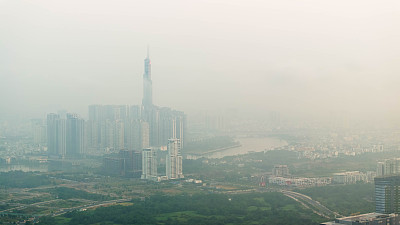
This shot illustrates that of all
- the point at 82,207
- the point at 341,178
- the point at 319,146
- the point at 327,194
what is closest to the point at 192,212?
the point at 82,207

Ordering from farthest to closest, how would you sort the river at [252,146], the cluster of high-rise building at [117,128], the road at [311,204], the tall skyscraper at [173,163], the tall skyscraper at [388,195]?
the cluster of high-rise building at [117,128] < the river at [252,146] < the tall skyscraper at [173,163] < the road at [311,204] < the tall skyscraper at [388,195]

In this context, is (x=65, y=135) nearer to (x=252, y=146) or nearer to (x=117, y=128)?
(x=117, y=128)

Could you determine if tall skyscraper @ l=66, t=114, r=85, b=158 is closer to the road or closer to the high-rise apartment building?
the road

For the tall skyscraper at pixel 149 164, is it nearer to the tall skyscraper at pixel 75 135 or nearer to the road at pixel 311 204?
the road at pixel 311 204

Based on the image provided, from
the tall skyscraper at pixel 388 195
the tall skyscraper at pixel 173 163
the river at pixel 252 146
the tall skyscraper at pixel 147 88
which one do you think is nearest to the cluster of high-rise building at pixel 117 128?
the tall skyscraper at pixel 147 88

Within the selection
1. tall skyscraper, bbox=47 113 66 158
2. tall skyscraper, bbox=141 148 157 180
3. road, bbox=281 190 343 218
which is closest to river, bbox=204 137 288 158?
tall skyscraper, bbox=141 148 157 180
